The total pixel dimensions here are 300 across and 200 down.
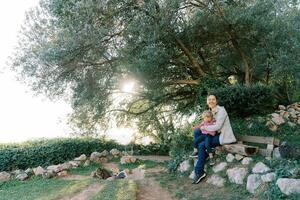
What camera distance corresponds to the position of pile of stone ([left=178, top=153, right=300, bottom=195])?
788cm

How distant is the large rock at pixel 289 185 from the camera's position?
769 centimetres

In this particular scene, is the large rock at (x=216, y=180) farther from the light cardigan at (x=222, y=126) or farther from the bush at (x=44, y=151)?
the bush at (x=44, y=151)

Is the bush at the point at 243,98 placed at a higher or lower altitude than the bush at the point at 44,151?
higher

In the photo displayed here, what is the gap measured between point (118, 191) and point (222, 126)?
3.31 m

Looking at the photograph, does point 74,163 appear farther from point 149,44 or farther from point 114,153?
point 149,44

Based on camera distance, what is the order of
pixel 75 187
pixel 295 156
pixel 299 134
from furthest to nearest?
pixel 299 134 → pixel 75 187 → pixel 295 156

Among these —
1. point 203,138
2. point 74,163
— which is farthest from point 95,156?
point 203,138

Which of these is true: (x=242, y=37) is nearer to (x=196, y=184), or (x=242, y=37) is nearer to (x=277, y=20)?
(x=277, y=20)

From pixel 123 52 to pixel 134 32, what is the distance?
37.7 inches

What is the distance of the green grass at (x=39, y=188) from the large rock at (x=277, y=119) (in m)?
6.70

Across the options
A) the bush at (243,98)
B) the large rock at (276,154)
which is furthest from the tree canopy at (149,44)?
the large rock at (276,154)

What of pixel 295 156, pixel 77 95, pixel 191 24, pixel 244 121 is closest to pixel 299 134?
pixel 244 121

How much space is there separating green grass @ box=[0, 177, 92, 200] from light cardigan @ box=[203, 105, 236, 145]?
4204mm

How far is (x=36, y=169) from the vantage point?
15.0 meters
